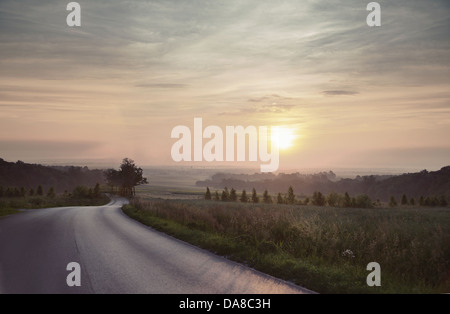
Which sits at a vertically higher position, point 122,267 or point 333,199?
point 122,267

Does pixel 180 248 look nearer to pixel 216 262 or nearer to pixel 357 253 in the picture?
pixel 216 262

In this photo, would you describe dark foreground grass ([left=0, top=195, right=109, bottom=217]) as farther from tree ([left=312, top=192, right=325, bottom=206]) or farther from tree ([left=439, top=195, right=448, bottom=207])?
tree ([left=439, top=195, right=448, bottom=207])

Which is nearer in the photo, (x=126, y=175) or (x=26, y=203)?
(x=26, y=203)

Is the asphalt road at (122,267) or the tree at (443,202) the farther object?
the tree at (443,202)

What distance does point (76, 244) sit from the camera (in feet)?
45.4

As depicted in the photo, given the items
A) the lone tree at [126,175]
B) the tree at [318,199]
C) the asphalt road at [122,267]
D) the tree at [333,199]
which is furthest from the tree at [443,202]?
the asphalt road at [122,267]

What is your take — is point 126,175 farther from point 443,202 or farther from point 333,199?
point 443,202

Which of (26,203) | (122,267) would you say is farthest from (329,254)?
(26,203)

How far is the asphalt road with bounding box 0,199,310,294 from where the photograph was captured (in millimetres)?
8156

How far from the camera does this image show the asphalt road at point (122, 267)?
8156 mm

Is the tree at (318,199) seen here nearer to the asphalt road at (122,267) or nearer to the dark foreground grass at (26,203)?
the dark foreground grass at (26,203)

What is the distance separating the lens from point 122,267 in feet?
32.9
